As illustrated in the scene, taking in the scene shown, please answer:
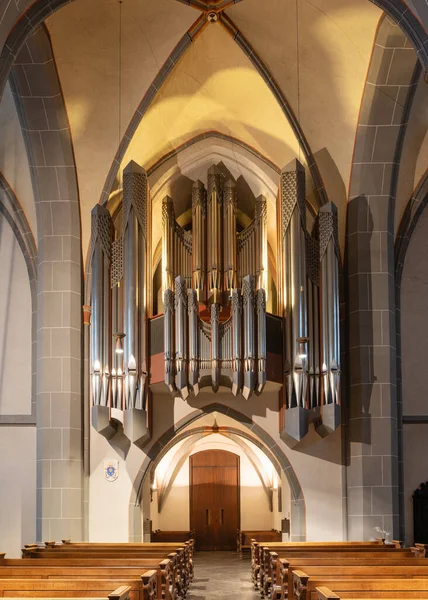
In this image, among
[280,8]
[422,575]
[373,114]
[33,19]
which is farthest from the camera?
[373,114]

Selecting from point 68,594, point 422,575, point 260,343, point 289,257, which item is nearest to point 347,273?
point 289,257

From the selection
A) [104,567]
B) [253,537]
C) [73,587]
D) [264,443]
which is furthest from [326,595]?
[253,537]

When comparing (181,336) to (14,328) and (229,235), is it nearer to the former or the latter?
(229,235)

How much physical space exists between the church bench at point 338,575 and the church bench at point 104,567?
58.1 inches

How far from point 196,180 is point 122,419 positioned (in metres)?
4.46

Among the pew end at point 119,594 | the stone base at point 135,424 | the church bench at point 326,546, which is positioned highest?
the stone base at point 135,424

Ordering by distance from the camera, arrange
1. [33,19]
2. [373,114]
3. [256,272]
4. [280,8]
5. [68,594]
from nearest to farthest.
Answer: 1. [68,594]
2. [33,19]
3. [280,8]
4. [373,114]
5. [256,272]

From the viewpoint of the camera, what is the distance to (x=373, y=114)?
14.8 metres

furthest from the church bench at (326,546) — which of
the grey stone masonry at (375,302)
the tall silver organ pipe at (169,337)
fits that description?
the tall silver organ pipe at (169,337)

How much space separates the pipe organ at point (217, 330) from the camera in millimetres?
14094

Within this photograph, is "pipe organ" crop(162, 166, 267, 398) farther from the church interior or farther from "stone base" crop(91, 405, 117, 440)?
"stone base" crop(91, 405, 117, 440)

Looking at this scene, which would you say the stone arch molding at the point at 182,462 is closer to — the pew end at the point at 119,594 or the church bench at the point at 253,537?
the church bench at the point at 253,537

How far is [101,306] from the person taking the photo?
1454cm

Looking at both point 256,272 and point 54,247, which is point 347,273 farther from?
point 54,247
